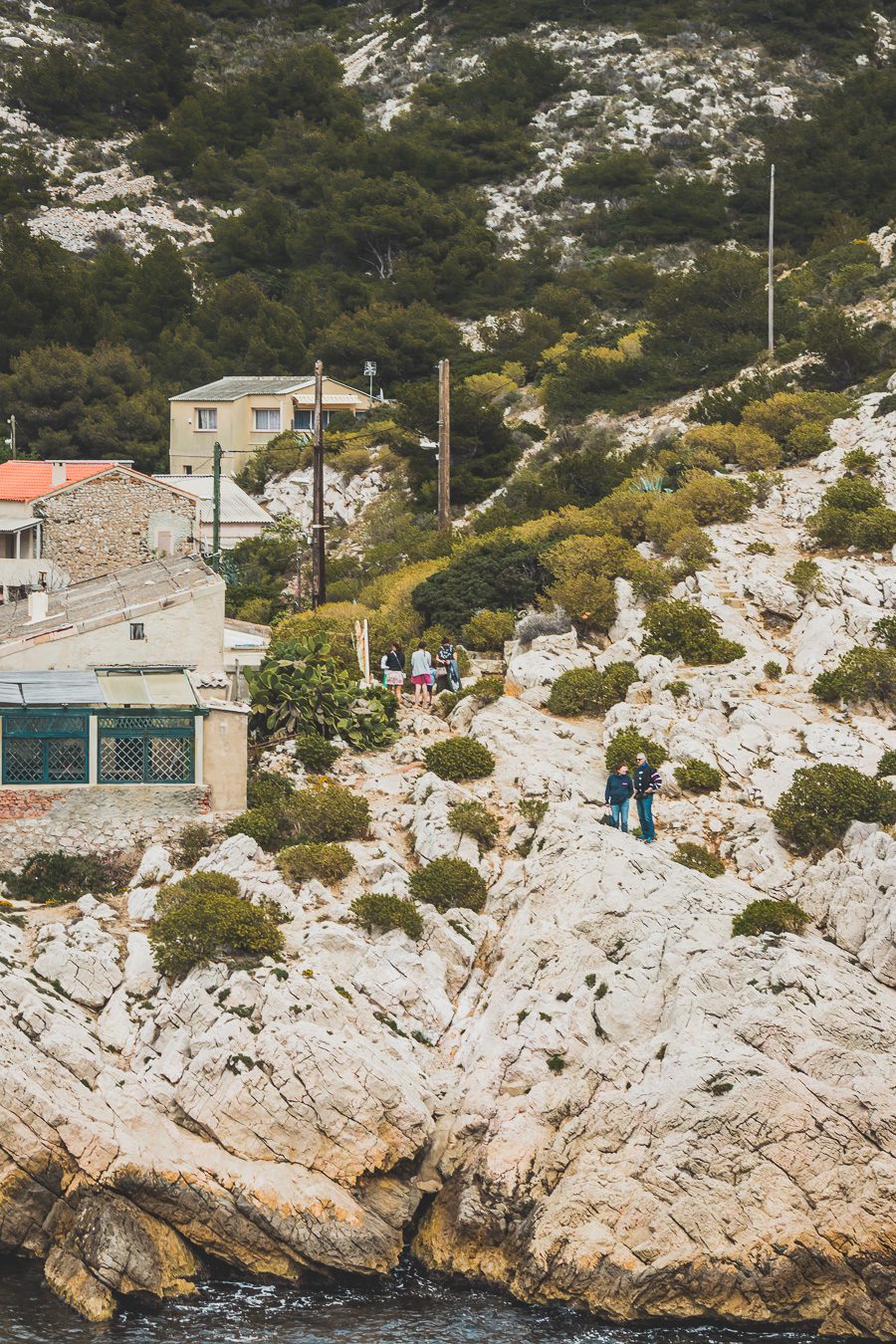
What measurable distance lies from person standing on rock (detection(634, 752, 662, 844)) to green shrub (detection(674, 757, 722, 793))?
6.40 feet

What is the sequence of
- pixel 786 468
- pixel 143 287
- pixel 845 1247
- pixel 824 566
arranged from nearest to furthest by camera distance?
pixel 845 1247 < pixel 824 566 < pixel 786 468 < pixel 143 287

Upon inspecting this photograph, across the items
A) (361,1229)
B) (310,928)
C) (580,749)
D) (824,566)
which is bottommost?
(361,1229)

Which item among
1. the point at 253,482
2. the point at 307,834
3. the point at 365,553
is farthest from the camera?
the point at 253,482

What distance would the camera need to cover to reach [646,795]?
1264 inches

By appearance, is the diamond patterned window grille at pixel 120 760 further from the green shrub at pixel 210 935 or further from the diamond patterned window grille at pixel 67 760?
the green shrub at pixel 210 935

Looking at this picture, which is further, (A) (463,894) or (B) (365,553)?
(B) (365,553)

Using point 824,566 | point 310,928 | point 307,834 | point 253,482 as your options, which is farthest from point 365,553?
point 310,928

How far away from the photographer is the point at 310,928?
2988 centimetres

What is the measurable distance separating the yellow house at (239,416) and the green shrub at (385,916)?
40.1 meters

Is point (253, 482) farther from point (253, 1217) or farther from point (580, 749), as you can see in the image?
point (253, 1217)

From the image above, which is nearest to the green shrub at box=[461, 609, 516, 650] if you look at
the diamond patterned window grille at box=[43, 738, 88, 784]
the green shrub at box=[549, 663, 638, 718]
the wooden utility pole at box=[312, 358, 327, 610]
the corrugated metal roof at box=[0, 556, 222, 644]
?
the green shrub at box=[549, 663, 638, 718]

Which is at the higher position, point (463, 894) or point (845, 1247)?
point (463, 894)

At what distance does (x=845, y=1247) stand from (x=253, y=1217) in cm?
851

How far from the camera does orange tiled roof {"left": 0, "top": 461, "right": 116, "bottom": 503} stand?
50.5m
